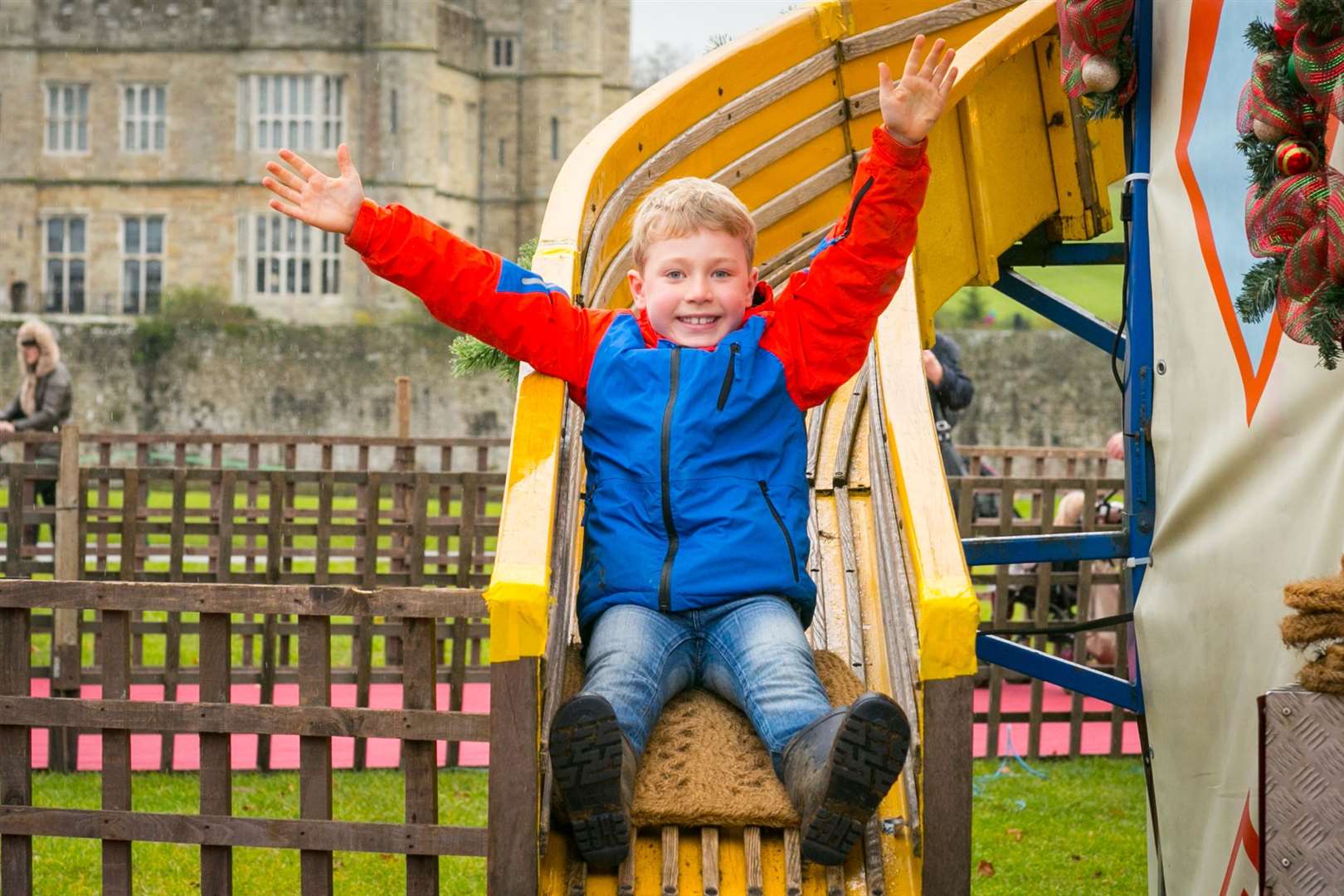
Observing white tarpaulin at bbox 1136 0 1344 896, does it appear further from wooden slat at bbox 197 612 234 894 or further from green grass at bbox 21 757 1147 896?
wooden slat at bbox 197 612 234 894

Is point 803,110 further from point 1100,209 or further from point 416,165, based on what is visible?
point 416,165

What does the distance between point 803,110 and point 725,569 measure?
12.1ft

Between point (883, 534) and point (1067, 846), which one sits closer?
point (883, 534)

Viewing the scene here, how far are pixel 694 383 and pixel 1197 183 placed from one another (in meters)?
1.73

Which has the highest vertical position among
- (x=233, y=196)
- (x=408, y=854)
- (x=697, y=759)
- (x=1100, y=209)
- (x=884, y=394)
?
(x=233, y=196)

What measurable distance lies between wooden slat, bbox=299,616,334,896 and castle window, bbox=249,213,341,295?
41.4 m

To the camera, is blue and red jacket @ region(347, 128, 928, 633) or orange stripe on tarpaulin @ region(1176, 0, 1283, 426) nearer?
blue and red jacket @ region(347, 128, 928, 633)

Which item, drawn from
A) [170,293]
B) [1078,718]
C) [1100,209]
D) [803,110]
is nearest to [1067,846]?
[1078,718]

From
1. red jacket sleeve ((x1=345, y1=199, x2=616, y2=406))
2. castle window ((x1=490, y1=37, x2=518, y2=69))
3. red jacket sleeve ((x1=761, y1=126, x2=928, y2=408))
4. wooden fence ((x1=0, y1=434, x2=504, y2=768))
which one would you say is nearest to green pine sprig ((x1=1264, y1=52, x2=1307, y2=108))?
red jacket sleeve ((x1=761, y1=126, x2=928, y2=408))

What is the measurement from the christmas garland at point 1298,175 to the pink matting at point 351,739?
531 centimetres

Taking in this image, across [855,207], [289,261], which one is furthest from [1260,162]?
[289,261]

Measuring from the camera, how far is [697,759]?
3.64 meters

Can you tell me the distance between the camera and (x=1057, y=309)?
741cm

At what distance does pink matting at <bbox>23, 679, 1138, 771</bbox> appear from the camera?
824 cm
